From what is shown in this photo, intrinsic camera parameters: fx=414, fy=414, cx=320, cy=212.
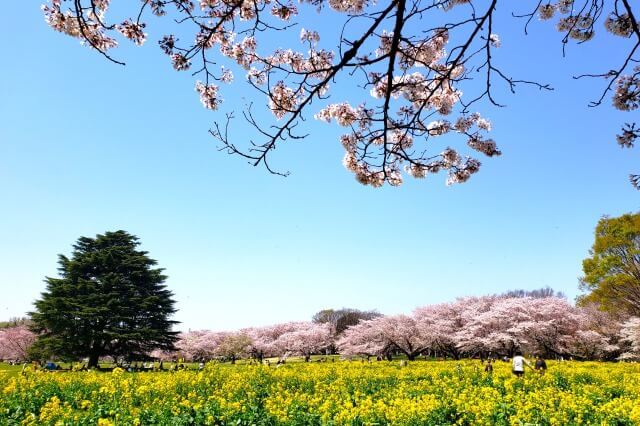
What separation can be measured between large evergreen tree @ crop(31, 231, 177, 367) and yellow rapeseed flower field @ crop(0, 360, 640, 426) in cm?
2602

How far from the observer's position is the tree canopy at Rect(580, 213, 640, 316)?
31884 mm

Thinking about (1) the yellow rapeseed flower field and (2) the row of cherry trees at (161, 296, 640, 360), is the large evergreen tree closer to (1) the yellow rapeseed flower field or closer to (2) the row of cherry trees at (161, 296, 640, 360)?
(2) the row of cherry trees at (161, 296, 640, 360)

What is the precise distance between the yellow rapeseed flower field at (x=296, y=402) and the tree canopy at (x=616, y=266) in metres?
21.7

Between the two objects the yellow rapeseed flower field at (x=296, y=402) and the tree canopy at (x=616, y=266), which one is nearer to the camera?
the yellow rapeseed flower field at (x=296, y=402)

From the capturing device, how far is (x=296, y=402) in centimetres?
837

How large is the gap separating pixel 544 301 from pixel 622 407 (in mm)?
40600

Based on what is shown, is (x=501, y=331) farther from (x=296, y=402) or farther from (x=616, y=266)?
(x=296, y=402)

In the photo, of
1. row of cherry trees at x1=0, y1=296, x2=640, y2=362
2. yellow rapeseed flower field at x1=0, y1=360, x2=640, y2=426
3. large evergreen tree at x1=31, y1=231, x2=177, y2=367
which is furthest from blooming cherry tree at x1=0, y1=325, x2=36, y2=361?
yellow rapeseed flower field at x1=0, y1=360, x2=640, y2=426

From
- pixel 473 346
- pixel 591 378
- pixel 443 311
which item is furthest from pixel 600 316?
pixel 591 378

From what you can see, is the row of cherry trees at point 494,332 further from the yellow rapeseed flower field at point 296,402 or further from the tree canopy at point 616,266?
the yellow rapeseed flower field at point 296,402

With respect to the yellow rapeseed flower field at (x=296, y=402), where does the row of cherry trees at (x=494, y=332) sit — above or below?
above

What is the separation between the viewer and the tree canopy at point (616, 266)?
105 ft

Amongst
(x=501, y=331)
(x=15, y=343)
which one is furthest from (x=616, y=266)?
(x=15, y=343)

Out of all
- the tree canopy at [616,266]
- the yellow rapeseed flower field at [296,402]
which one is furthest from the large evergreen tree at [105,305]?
the tree canopy at [616,266]
